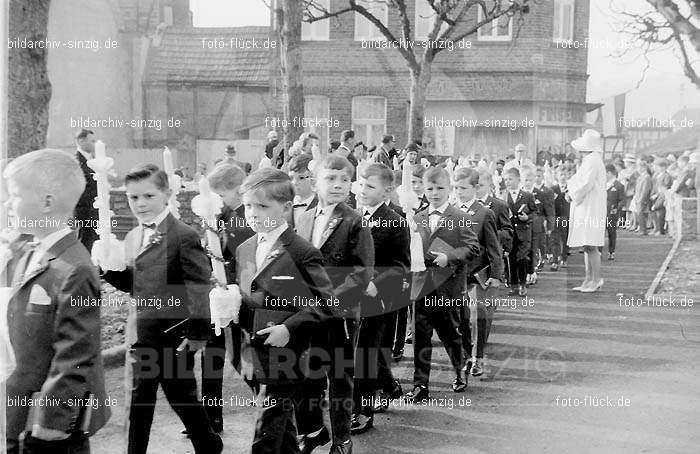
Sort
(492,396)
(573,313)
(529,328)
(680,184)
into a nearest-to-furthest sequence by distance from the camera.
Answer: (492,396)
(529,328)
(573,313)
(680,184)

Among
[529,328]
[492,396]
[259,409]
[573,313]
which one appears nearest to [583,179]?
[573,313]

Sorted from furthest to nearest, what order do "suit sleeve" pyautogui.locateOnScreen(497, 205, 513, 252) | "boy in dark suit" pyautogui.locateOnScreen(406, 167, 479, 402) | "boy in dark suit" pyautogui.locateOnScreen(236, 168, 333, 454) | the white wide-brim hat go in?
the white wide-brim hat, "suit sleeve" pyautogui.locateOnScreen(497, 205, 513, 252), "boy in dark suit" pyautogui.locateOnScreen(406, 167, 479, 402), "boy in dark suit" pyautogui.locateOnScreen(236, 168, 333, 454)

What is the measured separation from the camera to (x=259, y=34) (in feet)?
96.2

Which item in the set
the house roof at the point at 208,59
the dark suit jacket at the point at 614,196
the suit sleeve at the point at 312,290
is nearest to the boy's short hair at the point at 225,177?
the suit sleeve at the point at 312,290

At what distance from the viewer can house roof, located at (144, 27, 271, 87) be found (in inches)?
1088

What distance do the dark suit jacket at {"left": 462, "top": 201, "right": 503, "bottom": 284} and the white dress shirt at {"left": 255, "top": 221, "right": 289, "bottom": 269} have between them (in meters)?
3.23

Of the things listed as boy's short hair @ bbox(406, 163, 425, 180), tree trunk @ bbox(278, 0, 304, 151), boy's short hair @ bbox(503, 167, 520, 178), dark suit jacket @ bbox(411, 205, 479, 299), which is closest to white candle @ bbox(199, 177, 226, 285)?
dark suit jacket @ bbox(411, 205, 479, 299)

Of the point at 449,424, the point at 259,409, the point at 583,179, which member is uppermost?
the point at 583,179

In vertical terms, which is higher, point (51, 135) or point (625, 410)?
point (51, 135)

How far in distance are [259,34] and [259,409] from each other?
2608cm

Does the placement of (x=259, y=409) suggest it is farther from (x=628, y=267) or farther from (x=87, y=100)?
(x=87, y=100)

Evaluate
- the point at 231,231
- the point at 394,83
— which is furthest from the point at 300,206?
the point at 394,83

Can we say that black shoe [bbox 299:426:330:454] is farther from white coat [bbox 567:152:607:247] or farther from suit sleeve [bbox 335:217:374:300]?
white coat [bbox 567:152:607:247]

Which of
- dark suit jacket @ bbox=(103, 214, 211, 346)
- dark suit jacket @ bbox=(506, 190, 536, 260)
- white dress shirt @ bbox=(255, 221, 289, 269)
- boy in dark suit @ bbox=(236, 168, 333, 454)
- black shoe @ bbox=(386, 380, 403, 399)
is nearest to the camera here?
boy in dark suit @ bbox=(236, 168, 333, 454)
